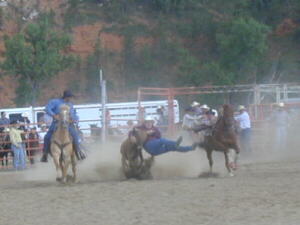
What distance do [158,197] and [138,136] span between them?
3620 millimetres

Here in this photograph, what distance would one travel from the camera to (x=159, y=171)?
56.4ft

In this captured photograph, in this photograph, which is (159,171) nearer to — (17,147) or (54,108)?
(54,108)

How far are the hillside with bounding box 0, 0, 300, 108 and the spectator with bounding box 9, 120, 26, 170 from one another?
57.0 ft

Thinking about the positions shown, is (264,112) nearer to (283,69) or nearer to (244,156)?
(244,156)

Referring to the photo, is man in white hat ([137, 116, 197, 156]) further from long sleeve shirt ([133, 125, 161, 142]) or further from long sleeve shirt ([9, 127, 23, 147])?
long sleeve shirt ([9, 127, 23, 147])

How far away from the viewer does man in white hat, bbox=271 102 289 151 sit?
2508cm

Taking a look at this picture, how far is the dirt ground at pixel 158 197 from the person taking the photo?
34.8ft

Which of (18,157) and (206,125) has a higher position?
(206,125)

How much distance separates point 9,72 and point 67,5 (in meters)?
11.5

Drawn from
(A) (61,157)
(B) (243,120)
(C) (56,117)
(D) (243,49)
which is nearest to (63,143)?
(A) (61,157)

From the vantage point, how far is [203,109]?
2019cm

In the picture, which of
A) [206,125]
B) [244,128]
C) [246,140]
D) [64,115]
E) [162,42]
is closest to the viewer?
[64,115]

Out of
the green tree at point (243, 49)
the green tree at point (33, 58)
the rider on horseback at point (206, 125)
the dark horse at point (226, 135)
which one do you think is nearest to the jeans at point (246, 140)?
the rider on horseback at point (206, 125)

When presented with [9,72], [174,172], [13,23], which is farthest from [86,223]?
[13,23]
